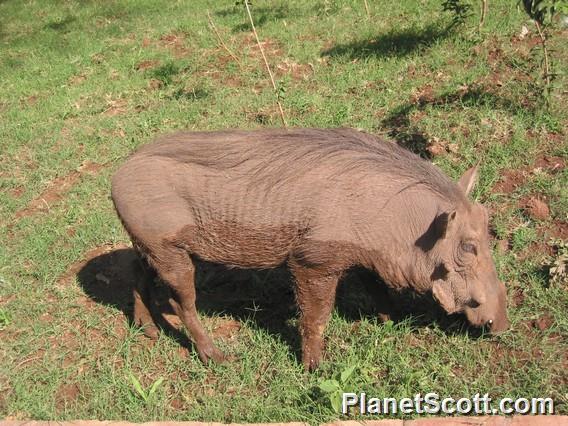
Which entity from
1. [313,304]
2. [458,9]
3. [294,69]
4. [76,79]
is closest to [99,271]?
[313,304]

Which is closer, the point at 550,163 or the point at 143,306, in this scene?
the point at 143,306

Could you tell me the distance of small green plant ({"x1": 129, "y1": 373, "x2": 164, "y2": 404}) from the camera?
3.27 metres

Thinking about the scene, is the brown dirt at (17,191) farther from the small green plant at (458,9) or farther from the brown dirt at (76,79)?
the small green plant at (458,9)

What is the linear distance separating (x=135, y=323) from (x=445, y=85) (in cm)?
363

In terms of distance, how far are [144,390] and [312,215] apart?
144cm

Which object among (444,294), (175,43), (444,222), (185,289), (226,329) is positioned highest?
(175,43)

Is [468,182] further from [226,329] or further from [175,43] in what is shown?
[175,43]

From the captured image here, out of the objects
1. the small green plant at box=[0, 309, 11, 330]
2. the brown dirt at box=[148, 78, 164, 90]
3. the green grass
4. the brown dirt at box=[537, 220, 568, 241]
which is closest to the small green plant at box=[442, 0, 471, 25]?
the green grass

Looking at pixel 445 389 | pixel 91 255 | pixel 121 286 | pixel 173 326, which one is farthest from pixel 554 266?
pixel 91 255

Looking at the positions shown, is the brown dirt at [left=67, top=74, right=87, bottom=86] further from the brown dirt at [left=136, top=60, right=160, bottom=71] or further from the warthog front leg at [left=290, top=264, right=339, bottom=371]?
the warthog front leg at [left=290, top=264, right=339, bottom=371]

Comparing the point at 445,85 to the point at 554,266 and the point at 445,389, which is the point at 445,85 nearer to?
the point at 554,266

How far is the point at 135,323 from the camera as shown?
12.5 feet

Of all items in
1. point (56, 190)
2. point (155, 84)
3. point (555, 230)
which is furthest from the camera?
point (155, 84)

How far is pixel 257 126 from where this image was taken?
584cm
